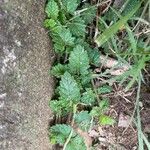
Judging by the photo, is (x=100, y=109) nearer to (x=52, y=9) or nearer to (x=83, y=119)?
(x=83, y=119)

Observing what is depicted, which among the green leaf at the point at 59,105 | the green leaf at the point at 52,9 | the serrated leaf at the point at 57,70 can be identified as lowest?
the green leaf at the point at 59,105

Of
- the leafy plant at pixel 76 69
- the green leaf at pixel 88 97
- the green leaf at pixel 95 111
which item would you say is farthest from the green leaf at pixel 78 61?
the green leaf at pixel 95 111

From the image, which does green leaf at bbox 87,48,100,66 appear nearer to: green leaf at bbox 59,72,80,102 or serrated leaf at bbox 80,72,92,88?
serrated leaf at bbox 80,72,92,88

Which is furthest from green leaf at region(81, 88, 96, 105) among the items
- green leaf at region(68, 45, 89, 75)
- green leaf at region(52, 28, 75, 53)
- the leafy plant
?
green leaf at region(52, 28, 75, 53)

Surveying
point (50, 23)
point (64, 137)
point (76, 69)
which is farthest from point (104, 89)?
point (50, 23)

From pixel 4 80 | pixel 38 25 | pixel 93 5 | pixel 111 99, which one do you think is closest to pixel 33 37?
pixel 38 25

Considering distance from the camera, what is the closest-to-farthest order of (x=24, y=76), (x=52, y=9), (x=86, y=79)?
(x=24, y=76) → (x=52, y=9) → (x=86, y=79)

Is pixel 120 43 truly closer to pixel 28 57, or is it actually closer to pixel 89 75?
pixel 89 75

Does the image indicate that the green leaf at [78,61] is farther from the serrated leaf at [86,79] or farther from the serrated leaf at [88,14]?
the serrated leaf at [88,14]
